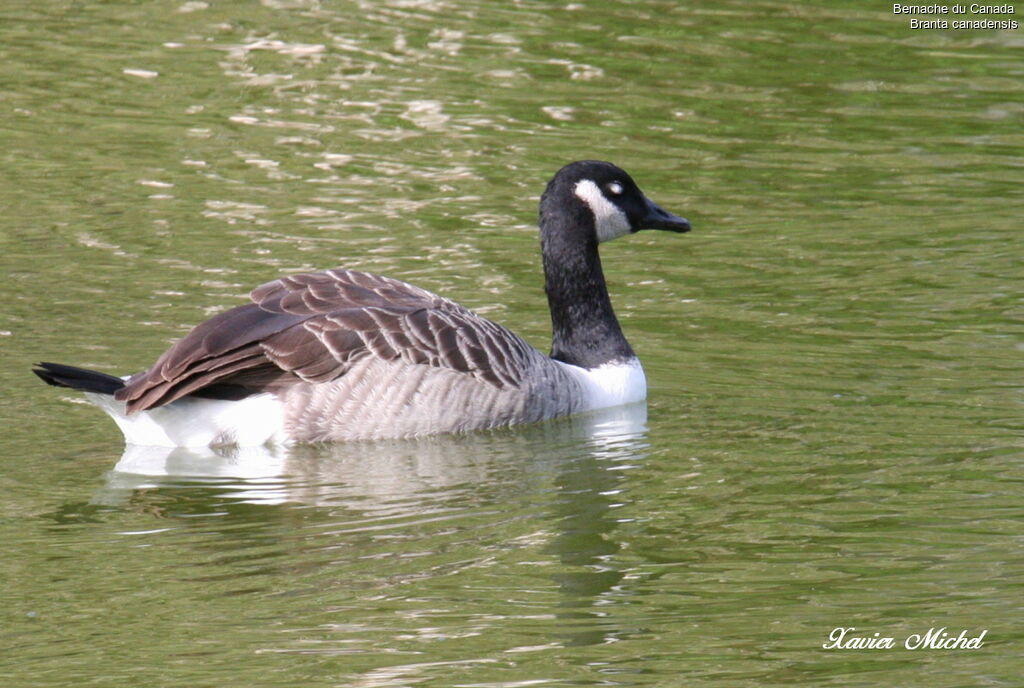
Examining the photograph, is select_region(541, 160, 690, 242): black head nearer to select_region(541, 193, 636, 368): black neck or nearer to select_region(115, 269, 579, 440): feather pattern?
select_region(541, 193, 636, 368): black neck

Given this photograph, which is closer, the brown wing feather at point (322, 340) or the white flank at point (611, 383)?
the brown wing feather at point (322, 340)

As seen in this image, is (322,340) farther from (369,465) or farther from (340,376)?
(369,465)

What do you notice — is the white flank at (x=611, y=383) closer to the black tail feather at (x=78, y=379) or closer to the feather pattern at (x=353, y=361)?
the feather pattern at (x=353, y=361)

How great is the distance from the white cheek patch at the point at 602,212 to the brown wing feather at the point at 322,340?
1.23 meters

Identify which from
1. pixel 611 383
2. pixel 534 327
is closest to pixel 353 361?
pixel 611 383

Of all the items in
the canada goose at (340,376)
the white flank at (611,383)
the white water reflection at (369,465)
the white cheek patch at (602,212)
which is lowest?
the white water reflection at (369,465)

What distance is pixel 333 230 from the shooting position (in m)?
15.4

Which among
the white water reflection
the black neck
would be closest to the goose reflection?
the white water reflection

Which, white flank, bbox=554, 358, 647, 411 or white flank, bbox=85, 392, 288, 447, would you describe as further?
white flank, bbox=554, 358, 647, 411

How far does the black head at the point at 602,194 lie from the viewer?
40.9 feet

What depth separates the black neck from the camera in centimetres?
1242

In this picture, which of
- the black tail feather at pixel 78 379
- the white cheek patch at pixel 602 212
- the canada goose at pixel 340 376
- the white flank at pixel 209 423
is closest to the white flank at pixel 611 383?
the canada goose at pixel 340 376

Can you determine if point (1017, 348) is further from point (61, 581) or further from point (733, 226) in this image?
point (61, 581)


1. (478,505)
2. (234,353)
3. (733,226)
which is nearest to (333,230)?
(733,226)
